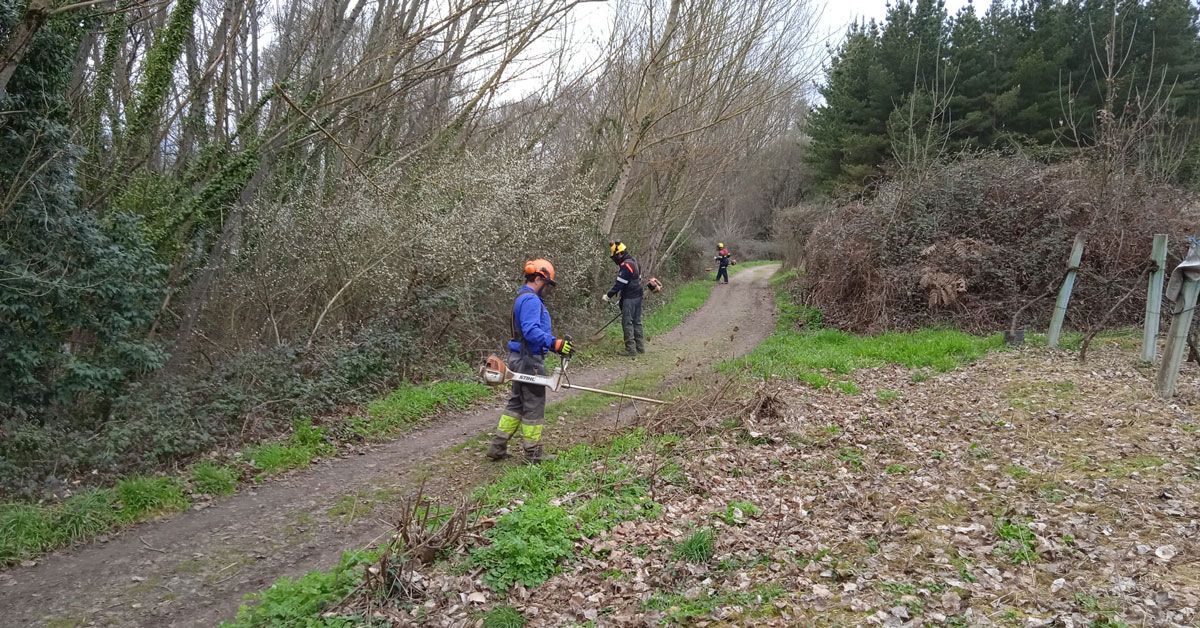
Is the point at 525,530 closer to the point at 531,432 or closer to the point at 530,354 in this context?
the point at 531,432

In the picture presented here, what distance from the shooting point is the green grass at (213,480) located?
6646 millimetres

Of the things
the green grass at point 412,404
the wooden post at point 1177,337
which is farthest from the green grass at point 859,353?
the green grass at point 412,404

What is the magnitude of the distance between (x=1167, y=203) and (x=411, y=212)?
15.2 metres

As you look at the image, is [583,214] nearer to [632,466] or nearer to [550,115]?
[550,115]

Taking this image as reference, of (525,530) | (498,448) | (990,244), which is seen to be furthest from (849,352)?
(525,530)

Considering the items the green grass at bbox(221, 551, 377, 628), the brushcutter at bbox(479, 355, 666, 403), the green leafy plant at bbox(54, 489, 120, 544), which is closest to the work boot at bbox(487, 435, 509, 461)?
the brushcutter at bbox(479, 355, 666, 403)

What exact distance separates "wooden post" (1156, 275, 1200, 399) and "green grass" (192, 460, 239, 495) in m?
10.5

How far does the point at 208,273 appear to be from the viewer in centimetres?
911

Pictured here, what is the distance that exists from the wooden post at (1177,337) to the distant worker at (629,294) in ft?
26.1

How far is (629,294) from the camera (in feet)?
43.8

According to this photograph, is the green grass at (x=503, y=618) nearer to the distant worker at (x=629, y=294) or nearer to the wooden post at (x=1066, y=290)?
the distant worker at (x=629, y=294)

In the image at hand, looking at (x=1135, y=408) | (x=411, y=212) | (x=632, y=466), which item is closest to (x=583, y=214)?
(x=411, y=212)

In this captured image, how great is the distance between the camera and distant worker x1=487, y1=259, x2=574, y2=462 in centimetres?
720

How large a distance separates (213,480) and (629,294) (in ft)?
27.0
